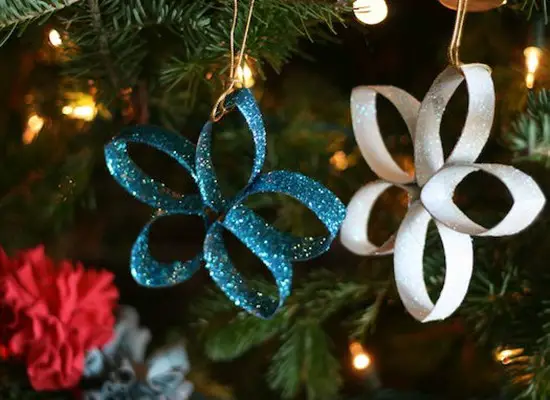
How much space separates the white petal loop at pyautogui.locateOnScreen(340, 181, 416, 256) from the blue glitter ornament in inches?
4.3

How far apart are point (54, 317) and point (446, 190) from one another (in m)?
0.33

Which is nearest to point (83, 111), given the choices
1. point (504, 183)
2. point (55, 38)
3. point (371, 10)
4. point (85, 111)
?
point (85, 111)

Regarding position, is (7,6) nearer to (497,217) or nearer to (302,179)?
(302,179)

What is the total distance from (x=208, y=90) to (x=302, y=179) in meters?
0.29

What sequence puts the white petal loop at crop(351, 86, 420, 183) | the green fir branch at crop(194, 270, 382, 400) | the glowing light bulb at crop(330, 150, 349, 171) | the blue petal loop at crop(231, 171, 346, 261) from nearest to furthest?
the blue petal loop at crop(231, 171, 346, 261), the white petal loop at crop(351, 86, 420, 183), the green fir branch at crop(194, 270, 382, 400), the glowing light bulb at crop(330, 150, 349, 171)

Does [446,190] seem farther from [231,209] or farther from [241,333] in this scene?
[241,333]

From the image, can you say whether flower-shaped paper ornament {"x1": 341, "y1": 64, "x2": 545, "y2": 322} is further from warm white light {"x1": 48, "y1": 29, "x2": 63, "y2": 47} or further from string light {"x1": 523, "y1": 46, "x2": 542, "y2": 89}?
warm white light {"x1": 48, "y1": 29, "x2": 63, "y2": 47}

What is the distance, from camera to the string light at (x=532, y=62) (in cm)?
61

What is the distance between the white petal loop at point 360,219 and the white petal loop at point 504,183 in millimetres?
82

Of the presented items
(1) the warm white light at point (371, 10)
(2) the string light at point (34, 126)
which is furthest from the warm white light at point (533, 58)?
(2) the string light at point (34, 126)

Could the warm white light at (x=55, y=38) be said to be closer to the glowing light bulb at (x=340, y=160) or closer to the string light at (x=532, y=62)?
the glowing light bulb at (x=340, y=160)

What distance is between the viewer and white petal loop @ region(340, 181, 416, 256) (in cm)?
55

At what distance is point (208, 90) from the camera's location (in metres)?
0.70

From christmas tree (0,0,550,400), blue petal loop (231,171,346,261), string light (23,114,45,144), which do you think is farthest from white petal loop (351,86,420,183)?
string light (23,114,45,144)
